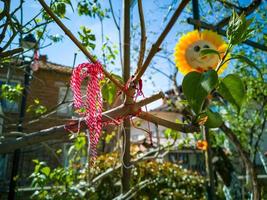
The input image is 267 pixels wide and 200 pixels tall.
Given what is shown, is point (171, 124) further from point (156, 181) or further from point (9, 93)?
point (156, 181)

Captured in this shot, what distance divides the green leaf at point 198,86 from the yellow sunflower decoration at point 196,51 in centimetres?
82

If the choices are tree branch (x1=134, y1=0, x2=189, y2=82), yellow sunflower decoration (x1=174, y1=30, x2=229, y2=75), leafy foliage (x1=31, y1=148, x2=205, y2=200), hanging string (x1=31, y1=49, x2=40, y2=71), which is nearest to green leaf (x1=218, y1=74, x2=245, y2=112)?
tree branch (x1=134, y1=0, x2=189, y2=82)

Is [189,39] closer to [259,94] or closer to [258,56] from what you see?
[259,94]

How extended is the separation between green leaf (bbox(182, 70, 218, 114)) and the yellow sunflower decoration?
2.68ft

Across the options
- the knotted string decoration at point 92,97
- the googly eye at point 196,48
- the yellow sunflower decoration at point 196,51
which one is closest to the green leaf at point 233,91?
the knotted string decoration at point 92,97

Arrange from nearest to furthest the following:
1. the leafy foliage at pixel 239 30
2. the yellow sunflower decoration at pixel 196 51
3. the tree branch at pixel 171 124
Answer: the leafy foliage at pixel 239 30, the tree branch at pixel 171 124, the yellow sunflower decoration at pixel 196 51

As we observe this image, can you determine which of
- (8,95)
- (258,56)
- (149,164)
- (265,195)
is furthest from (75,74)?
(258,56)

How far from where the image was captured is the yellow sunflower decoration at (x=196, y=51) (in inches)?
61.9

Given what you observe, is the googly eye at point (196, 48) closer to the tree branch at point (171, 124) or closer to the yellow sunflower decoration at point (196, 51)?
the yellow sunflower decoration at point (196, 51)

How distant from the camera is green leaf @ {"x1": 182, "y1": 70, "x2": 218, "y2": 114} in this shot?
27.3 inches

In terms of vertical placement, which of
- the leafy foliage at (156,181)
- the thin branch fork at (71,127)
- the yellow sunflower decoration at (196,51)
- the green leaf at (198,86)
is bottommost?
the leafy foliage at (156,181)

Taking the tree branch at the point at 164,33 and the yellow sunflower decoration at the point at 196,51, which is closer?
the tree branch at the point at 164,33

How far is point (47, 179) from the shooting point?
2967 millimetres

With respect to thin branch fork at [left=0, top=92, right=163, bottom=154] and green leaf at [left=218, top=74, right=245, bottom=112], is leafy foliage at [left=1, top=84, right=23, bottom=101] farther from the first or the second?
green leaf at [left=218, top=74, right=245, bottom=112]
